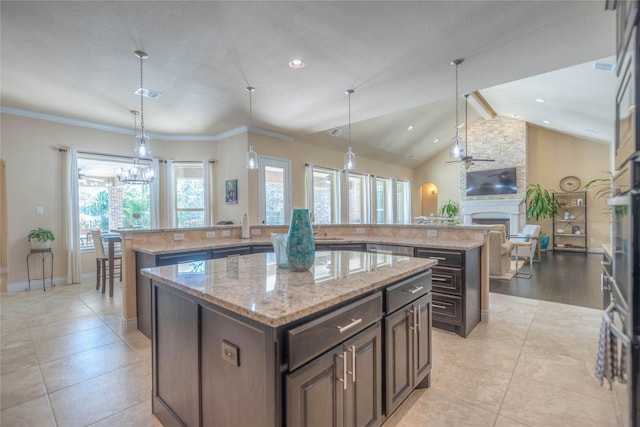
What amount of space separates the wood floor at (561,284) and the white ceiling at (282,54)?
290cm

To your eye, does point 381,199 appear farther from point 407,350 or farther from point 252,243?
point 407,350

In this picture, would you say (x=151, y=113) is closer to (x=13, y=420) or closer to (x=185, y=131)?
(x=185, y=131)

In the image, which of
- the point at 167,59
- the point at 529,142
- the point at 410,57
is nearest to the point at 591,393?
the point at 410,57

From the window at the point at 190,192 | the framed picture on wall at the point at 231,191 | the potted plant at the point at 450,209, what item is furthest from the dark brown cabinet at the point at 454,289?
the potted plant at the point at 450,209

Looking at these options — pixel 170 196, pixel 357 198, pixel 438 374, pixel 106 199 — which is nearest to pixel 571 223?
pixel 357 198

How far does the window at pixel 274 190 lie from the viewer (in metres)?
5.76

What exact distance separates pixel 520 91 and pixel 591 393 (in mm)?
6005

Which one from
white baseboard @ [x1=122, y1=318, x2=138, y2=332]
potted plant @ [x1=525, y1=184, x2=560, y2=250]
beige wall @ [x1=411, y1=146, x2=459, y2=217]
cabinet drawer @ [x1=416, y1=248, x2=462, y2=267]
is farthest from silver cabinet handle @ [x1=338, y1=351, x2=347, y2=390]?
beige wall @ [x1=411, y1=146, x2=459, y2=217]

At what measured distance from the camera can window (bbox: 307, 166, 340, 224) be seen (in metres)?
7.27

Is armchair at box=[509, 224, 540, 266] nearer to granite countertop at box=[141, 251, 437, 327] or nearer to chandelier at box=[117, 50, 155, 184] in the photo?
granite countertop at box=[141, 251, 437, 327]

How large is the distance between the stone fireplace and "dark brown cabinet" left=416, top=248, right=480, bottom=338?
6.86 metres

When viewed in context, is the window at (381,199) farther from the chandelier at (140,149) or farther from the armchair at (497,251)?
the chandelier at (140,149)

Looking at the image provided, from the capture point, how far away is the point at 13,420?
172 cm

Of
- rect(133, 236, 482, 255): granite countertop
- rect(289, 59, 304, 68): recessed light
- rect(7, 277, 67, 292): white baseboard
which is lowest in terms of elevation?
rect(7, 277, 67, 292): white baseboard
